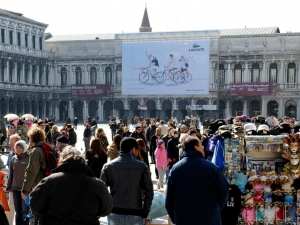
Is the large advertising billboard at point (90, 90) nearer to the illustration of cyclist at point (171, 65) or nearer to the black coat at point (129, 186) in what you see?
the illustration of cyclist at point (171, 65)

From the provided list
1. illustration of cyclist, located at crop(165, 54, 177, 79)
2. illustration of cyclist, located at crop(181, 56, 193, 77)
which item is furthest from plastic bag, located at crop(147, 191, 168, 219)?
illustration of cyclist, located at crop(165, 54, 177, 79)

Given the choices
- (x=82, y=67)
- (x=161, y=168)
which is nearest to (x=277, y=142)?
(x=161, y=168)

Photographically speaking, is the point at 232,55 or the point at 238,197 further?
the point at 232,55

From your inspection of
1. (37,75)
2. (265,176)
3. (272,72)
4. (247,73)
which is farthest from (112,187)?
(37,75)

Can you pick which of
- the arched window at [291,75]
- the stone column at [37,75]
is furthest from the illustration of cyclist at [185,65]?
the stone column at [37,75]

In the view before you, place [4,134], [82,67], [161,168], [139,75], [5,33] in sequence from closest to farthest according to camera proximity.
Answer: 1. [161,168]
2. [4,134]
3. [5,33]
4. [139,75]
5. [82,67]

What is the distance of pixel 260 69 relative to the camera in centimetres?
5169

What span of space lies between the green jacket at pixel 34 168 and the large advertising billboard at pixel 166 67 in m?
44.8

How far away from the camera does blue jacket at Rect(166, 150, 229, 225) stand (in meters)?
4.87

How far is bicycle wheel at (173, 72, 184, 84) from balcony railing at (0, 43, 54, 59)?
1453 cm

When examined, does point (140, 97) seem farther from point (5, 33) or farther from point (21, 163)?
point (21, 163)

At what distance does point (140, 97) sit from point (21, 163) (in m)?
46.6

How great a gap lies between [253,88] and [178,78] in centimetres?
711

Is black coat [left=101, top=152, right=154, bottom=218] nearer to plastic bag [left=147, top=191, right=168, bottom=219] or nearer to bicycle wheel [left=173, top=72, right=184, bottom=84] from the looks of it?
plastic bag [left=147, top=191, right=168, bottom=219]
